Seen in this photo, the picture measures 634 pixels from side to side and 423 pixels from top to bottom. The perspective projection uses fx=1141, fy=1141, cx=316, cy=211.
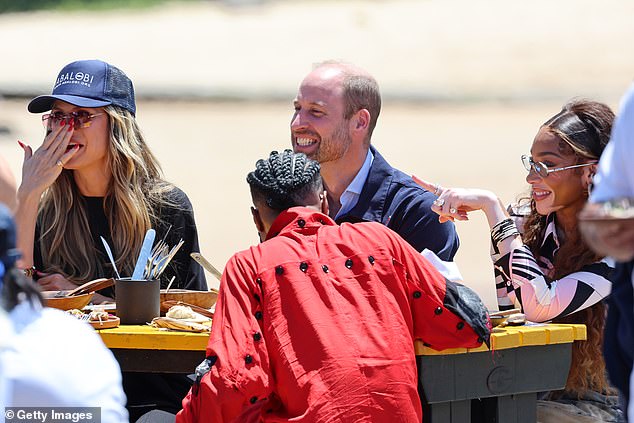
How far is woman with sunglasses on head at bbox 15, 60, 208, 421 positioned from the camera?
4.55 metres

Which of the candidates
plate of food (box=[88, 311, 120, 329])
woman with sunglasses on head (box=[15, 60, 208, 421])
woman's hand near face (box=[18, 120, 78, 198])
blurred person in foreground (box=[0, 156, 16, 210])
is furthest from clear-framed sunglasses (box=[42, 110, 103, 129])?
blurred person in foreground (box=[0, 156, 16, 210])

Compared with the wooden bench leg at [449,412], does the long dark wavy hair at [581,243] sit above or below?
above

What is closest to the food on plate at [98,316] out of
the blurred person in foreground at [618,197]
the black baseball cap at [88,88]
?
the black baseball cap at [88,88]

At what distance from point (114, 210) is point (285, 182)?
133cm

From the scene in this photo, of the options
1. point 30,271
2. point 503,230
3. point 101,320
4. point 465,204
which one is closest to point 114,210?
point 30,271

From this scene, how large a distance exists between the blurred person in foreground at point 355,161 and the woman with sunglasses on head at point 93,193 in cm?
73

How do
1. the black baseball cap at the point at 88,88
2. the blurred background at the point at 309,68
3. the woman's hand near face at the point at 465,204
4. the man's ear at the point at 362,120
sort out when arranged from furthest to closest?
the blurred background at the point at 309,68
the man's ear at the point at 362,120
the black baseball cap at the point at 88,88
the woman's hand near face at the point at 465,204

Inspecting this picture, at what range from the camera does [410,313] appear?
339 cm

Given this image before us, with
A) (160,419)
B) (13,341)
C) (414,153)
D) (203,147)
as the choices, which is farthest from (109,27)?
(13,341)

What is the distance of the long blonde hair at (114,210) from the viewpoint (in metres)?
4.55

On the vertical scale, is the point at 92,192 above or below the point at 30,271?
above

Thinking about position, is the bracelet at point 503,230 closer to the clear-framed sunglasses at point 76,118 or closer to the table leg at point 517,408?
the table leg at point 517,408

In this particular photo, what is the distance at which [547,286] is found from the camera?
4.08m

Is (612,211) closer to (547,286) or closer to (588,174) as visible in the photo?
(547,286)
